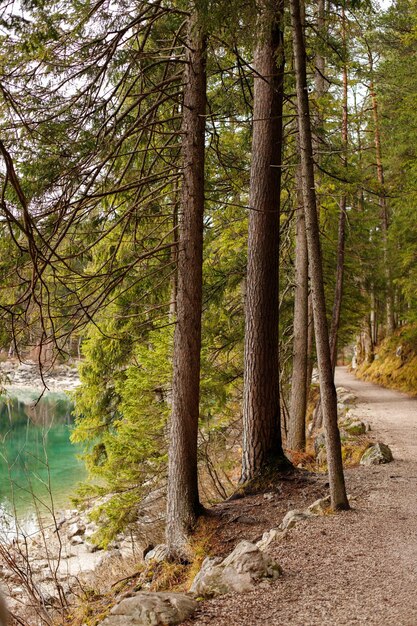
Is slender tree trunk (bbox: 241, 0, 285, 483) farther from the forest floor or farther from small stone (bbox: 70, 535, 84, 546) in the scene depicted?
small stone (bbox: 70, 535, 84, 546)

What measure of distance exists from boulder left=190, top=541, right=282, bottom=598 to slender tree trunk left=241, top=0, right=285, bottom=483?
8.23 feet

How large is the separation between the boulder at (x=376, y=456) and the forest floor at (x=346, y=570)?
1235 mm

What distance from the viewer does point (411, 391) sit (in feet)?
57.2

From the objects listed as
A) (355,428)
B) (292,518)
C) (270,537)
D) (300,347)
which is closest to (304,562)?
(270,537)

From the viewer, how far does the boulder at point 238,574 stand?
4.47m

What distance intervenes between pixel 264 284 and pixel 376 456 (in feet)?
11.9

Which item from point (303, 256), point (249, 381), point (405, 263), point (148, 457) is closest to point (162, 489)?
point (148, 457)

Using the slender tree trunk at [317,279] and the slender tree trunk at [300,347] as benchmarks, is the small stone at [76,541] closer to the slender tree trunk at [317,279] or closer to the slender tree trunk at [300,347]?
the slender tree trunk at [300,347]

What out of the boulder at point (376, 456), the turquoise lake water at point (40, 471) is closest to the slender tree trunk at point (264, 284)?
the boulder at point (376, 456)

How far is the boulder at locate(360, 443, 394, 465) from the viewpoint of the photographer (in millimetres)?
8836

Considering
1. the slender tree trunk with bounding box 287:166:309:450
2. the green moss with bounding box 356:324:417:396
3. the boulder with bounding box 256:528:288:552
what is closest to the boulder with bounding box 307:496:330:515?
the boulder with bounding box 256:528:288:552

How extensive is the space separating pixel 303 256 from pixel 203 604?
7.64 metres

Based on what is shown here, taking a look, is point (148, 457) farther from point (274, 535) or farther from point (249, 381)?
point (274, 535)

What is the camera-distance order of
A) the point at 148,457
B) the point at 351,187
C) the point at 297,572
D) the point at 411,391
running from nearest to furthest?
the point at 297,572
the point at 351,187
the point at 148,457
the point at 411,391
